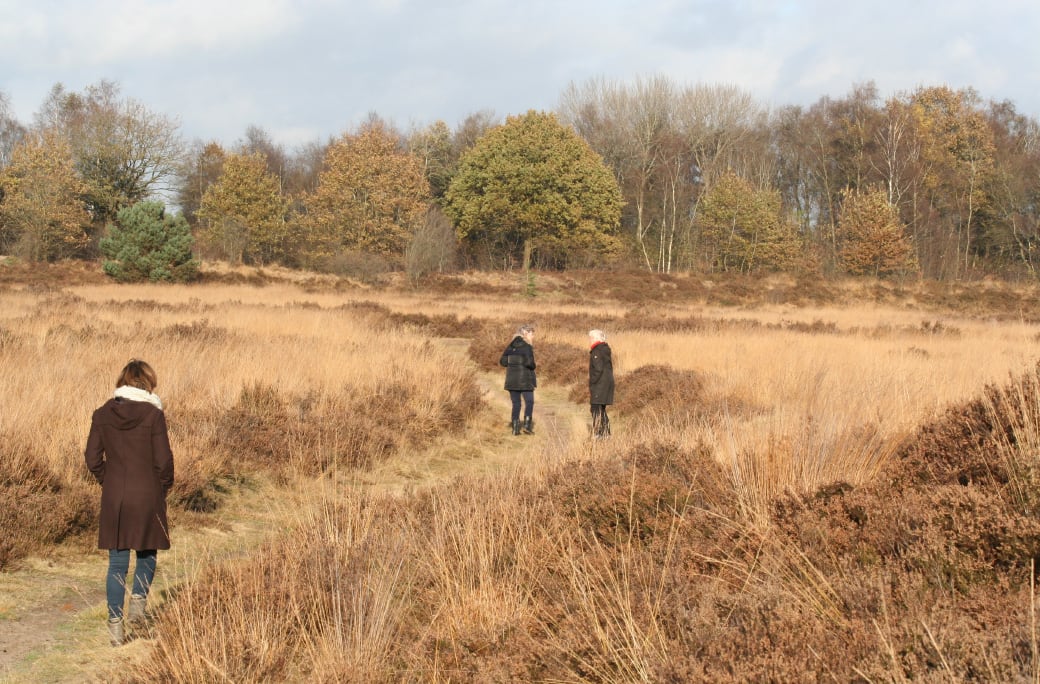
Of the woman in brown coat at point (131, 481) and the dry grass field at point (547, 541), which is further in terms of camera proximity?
the woman in brown coat at point (131, 481)

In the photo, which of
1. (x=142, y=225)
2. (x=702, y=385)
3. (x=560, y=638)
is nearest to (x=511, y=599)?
(x=560, y=638)

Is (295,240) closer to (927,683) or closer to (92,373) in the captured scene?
(92,373)

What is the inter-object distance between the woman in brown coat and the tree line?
4210 centimetres

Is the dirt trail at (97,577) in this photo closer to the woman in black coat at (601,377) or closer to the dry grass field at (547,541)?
the dry grass field at (547,541)

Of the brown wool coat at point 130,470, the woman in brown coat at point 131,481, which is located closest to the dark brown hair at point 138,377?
the woman in brown coat at point 131,481

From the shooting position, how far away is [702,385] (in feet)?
40.4

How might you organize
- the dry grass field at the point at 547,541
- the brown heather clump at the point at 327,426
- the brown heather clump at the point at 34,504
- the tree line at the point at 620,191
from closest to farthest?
the dry grass field at the point at 547,541
the brown heather clump at the point at 34,504
the brown heather clump at the point at 327,426
the tree line at the point at 620,191

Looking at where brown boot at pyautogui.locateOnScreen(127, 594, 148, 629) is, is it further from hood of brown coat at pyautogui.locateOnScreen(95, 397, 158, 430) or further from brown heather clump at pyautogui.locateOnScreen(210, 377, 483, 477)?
brown heather clump at pyautogui.locateOnScreen(210, 377, 483, 477)

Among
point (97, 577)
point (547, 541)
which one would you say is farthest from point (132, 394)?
point (547, 541)

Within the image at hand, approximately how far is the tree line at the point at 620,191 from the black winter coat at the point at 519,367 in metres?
35.4

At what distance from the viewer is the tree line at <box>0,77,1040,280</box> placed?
50.8 metres

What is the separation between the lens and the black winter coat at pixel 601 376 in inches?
416

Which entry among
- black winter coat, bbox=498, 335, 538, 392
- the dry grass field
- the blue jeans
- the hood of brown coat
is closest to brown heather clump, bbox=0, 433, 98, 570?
the dry grass field

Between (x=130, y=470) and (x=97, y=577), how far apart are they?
160 cm
